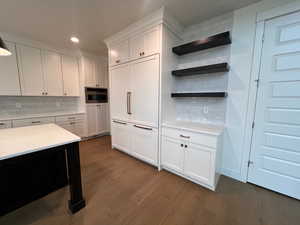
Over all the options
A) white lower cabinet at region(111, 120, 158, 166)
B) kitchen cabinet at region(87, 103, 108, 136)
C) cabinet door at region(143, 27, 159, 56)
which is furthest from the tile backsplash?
cabinet door at region(143, 27, 159, 56)

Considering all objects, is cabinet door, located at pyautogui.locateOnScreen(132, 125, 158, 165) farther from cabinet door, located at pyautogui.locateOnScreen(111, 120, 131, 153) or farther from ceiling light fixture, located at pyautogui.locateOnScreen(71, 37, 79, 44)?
ceiling light fixture, located at pyautogui.locateOnScreen(71, 37, 79, 44)

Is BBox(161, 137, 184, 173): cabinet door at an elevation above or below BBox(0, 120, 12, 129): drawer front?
below

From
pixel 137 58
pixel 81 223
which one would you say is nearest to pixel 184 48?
pixel 137 58

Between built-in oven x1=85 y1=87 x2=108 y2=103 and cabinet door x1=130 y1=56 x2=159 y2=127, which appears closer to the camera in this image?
cabinet door x1=130 y1=56 x2=159 y2=127

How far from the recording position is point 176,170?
2.12m

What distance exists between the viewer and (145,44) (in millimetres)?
2232

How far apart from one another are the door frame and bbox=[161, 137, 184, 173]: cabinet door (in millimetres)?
982

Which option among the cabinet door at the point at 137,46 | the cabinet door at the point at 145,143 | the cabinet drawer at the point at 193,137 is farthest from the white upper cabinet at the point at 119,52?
the cabinet drawer at the point at 193,137

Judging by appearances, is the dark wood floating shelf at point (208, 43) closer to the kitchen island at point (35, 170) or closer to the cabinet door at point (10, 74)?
the kitchen island at point (35, 170)

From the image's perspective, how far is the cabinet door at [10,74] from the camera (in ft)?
8.84

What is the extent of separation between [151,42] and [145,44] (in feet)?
0.43

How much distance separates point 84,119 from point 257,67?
4151 millimetres

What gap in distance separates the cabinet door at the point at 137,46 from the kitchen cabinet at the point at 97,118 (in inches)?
90.7

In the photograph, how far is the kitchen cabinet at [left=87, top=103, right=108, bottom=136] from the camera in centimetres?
393
